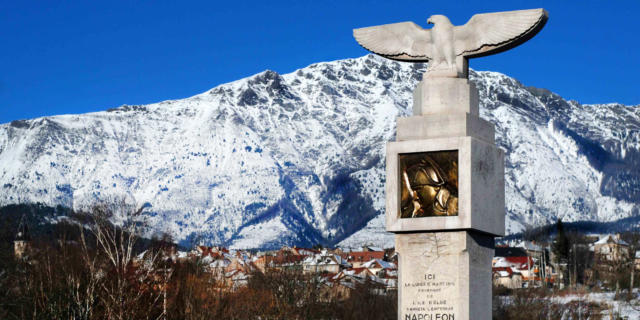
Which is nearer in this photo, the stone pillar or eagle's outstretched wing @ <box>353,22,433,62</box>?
the stone pillar

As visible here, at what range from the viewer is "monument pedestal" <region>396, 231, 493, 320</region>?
833 inches

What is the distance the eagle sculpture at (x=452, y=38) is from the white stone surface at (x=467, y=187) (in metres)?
1.62

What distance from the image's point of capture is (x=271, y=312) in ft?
254

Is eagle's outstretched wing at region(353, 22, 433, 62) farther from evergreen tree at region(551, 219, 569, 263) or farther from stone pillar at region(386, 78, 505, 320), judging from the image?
evergreen tree at region(551, 219, 569, 263)

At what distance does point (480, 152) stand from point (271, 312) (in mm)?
57101

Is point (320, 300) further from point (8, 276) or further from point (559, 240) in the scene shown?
point (559, 240)

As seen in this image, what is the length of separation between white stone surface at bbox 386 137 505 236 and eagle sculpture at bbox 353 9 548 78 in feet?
5.33

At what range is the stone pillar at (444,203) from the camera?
21219 millimetres

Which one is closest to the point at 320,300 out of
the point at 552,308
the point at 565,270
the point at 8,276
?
the point at 552,308

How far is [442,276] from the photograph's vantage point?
70.1ft

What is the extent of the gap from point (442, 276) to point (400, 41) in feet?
16.2

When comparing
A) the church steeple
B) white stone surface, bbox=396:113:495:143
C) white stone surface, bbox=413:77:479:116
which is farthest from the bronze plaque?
the church steeple

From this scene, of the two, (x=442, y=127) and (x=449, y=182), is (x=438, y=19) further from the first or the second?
(x=449, y=182)

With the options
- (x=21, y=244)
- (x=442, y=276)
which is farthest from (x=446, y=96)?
(x=21, y=244)
